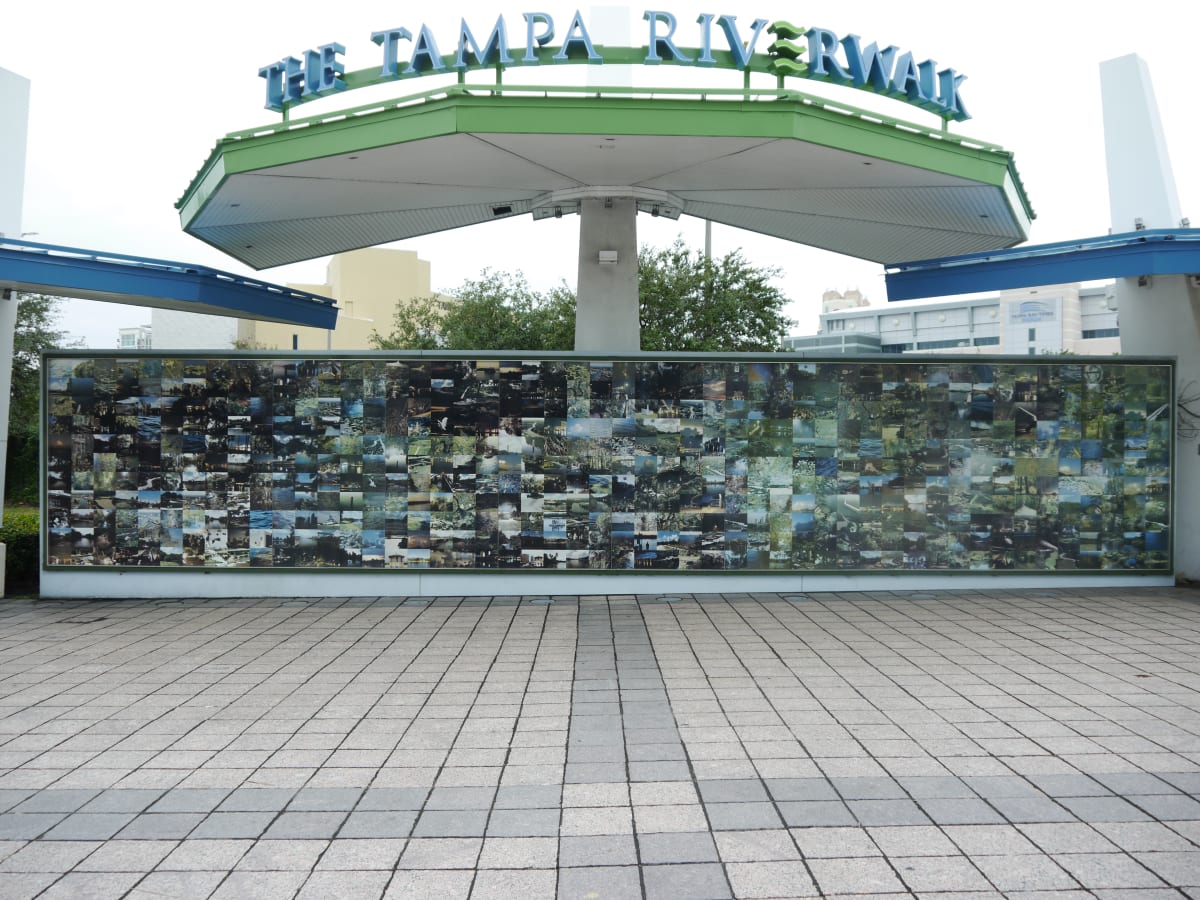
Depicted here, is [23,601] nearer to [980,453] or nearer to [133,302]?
[133,302]

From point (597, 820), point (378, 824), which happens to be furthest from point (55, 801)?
point (597, 820)

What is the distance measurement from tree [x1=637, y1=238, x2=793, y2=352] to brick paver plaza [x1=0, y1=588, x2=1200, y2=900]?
21631 millimetres

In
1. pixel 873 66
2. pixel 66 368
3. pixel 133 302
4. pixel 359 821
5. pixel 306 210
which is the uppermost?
pixel 873 66

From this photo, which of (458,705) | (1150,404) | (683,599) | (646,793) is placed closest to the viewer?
(646,793)

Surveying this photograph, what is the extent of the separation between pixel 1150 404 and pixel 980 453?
7.34ft

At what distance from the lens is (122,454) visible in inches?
422

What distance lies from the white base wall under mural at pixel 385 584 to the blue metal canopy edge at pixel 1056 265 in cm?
397

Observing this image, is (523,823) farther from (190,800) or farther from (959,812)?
(959,812)

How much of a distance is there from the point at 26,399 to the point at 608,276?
2540cm

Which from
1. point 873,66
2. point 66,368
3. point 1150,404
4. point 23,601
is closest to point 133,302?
point 66,368

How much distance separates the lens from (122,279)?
434 inches

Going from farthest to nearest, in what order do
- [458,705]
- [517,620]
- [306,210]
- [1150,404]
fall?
[306,210], [1150,404], [517,620], [458,705]

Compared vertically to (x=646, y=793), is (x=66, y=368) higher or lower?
higher

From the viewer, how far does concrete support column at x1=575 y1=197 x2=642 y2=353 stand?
42.0ft
